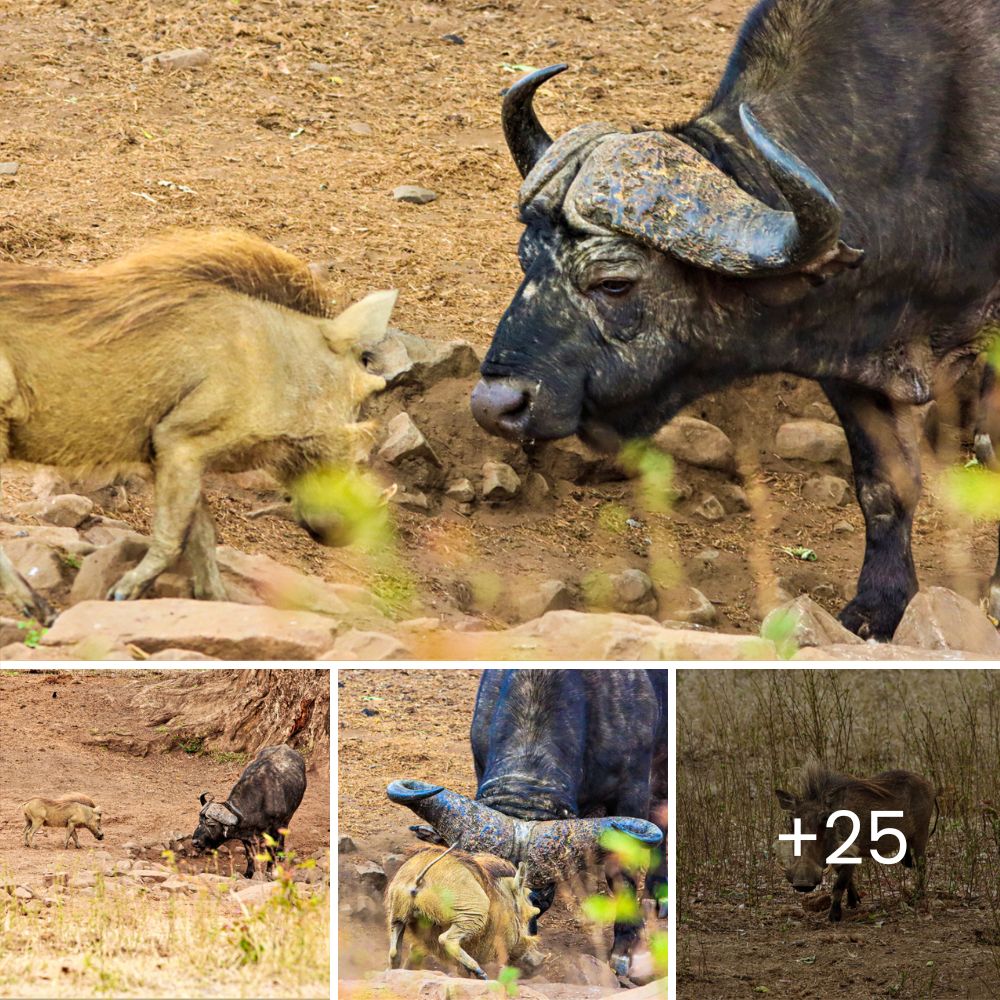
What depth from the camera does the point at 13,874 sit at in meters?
4.54

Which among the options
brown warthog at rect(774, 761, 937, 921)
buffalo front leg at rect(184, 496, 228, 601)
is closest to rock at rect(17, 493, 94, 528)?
buffalo front leg at rect(184, 496, 228, 601)

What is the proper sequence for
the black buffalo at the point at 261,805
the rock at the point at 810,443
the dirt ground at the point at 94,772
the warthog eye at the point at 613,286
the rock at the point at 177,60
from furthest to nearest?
the rock at the point at 177,60 → the rock at the point at 810,443 → the warthog eye at the point at 613,286 → the dirt ground at the point at 94,772 → the black buffalo at the point at 261,805

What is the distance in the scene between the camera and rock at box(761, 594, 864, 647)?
5777 millimetres

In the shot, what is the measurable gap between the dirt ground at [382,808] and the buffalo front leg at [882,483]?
2.63 m

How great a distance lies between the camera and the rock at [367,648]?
16.2ft

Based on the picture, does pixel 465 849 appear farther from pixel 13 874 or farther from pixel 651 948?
pixel 13 874

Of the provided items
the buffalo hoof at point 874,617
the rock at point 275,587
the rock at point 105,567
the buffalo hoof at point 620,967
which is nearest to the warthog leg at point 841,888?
the buffalo hoof at point 620,967

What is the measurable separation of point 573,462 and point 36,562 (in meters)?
3.19

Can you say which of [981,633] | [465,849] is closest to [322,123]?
[981,633]

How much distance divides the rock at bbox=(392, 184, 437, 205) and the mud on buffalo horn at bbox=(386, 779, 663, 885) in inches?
220

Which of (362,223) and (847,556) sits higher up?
(362,223)

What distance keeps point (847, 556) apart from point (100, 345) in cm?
424

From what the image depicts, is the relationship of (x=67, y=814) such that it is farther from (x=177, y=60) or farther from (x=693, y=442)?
(x=177, y=60)

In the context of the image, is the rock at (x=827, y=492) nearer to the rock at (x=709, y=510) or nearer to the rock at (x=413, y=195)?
the rock at (x=709, y=510)
